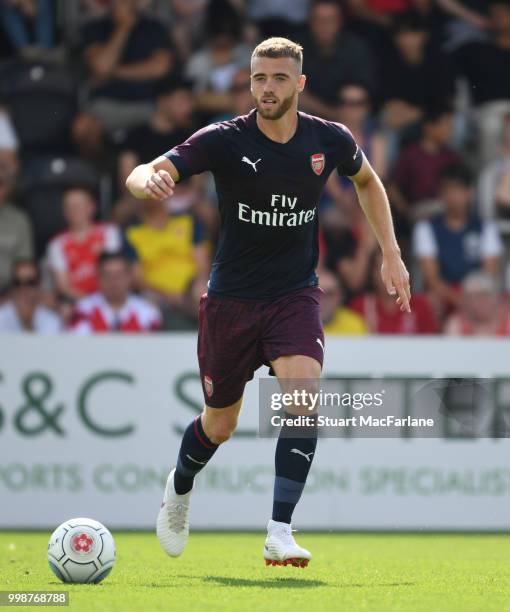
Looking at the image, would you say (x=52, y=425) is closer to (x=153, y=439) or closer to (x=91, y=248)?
(x=153, y=439)

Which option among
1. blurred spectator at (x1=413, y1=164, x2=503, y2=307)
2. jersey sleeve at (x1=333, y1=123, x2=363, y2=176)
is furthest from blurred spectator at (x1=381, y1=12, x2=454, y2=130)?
jersey sleeve at (x1=333, y1=123, x2=363, y2=176)

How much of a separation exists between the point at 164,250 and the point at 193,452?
6.02 metres

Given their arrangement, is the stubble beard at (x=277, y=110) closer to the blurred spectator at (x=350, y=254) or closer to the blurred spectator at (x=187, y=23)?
the blurred spectator at (x=350, y=254)

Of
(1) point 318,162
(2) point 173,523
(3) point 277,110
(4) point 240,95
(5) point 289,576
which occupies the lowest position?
(5) point 289,576

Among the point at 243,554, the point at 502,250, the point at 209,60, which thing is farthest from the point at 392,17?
the point at 243,554

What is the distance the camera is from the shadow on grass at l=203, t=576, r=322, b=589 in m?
6.50

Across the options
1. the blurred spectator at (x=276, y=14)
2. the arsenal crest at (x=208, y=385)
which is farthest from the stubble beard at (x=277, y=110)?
the blurred spectator at (x=276, y=14)

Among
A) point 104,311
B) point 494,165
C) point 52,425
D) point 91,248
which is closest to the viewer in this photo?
point 52,425

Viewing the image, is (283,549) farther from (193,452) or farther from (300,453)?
(193,452)

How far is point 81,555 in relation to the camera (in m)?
6.46

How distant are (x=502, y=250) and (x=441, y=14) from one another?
345 cm

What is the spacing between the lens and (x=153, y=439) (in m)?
11.3

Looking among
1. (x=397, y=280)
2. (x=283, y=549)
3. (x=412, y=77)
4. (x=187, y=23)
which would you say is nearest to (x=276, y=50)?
(x=397, y=280)

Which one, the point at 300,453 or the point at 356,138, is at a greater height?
the point at 356,138
